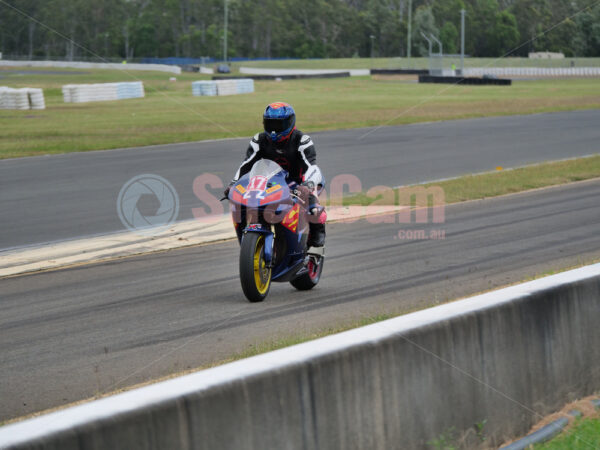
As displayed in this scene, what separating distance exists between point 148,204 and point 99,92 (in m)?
34.4

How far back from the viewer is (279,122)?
310 inches

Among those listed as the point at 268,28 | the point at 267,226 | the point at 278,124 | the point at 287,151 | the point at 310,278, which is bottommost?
the point at 310,278

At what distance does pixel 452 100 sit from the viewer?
161ft

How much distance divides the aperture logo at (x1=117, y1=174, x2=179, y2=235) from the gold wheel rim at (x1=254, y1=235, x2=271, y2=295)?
4.92 m

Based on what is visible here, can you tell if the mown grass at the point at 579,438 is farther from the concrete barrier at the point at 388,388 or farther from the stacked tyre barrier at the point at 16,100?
the stacked tyre barrier at the point at 16,100

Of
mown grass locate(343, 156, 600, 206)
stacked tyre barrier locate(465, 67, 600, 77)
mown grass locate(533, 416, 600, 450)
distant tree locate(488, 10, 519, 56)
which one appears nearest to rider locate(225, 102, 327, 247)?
mown grass locate(533, 416, 600, 450)

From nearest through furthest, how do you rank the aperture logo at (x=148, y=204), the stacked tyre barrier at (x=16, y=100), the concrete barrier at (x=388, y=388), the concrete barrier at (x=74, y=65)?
1. the concrete barrier at (x=388, y=388)
2. the aperture logo at (x=148, y=204)
3. the stacked tyre barrier at (x=16, y=100)
4. the concrete barrier at (x=74, y=65)

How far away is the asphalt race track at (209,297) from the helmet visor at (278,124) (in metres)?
1.66

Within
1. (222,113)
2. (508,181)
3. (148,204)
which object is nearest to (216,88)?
(222,113)

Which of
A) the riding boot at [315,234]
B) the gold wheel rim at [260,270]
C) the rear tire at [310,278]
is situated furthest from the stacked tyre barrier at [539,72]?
the gold wheel rim at [260,270]

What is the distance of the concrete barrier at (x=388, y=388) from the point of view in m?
3.15

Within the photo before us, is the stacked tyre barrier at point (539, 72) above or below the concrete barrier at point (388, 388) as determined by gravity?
above

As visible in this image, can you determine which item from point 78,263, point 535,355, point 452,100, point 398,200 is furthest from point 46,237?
point 452,100

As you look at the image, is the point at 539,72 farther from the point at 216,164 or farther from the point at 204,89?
the point at 216,164
